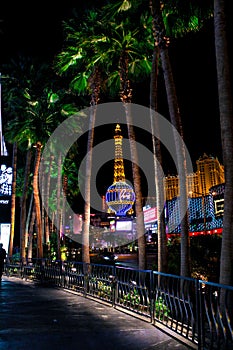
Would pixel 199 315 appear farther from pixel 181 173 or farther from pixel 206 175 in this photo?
pixel 206 175

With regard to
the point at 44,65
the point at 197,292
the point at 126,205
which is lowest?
the point at 197,292

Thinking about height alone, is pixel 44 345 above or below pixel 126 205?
below

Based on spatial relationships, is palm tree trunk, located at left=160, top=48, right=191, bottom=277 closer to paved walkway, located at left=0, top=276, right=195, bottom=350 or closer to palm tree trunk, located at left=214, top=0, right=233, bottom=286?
paved walkway, located at left=0, top=276, right=195, bottom=350

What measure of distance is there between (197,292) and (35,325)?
3694mm

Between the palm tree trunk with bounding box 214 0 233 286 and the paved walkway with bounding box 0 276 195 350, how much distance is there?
1862 mm

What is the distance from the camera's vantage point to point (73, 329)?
7.31m

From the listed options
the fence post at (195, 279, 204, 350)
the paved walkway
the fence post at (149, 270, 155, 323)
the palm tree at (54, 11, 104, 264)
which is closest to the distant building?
the palm tree at (54, 11, 104, 264)

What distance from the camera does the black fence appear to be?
545 cm

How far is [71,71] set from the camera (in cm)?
1859

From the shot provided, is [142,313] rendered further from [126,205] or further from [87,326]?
[126,205]

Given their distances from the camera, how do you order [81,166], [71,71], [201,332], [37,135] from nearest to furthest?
[201,332], [71,71], [37,135], [81,166]

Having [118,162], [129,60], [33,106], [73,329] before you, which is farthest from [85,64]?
[118,162]

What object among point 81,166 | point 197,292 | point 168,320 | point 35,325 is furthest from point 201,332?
point 81,166

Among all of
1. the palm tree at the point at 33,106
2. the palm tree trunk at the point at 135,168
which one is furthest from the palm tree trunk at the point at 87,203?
the palm tree at the point at 33,106
